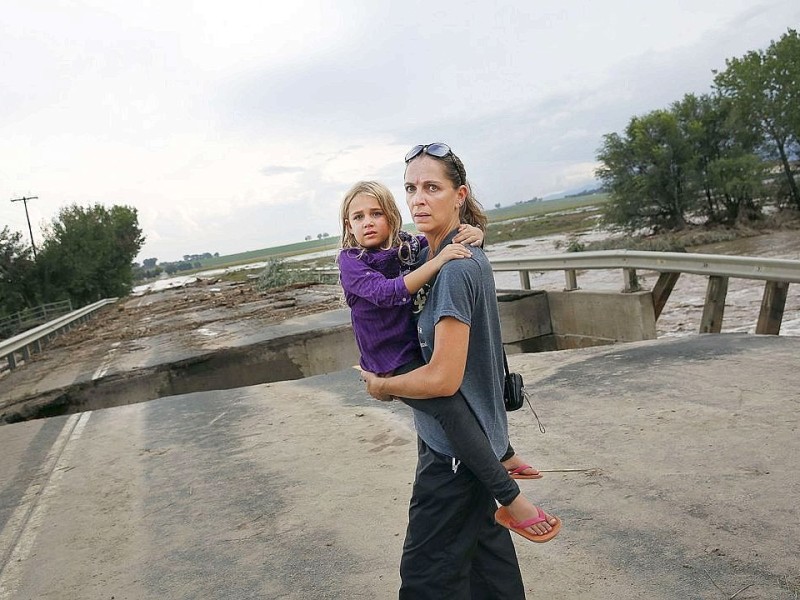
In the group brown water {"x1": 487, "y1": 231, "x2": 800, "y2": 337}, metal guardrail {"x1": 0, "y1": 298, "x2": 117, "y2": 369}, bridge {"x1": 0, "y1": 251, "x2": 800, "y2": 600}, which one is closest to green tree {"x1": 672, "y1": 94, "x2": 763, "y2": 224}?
brown water {"x1": 487, "y1": 231, "x2": 800, "y2": 337}

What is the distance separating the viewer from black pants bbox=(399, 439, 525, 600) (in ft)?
8.68

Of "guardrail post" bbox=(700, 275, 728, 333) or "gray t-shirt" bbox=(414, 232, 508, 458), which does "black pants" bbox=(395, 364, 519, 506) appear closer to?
"gray t-shirt" bbox=(414, 232, 508, 458)

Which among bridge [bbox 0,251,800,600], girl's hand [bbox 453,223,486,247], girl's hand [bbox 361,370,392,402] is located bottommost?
bridge [bbox 0,251,800,600]

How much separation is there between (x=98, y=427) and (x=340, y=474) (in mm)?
3862

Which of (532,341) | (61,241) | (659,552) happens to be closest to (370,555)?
(659,552)

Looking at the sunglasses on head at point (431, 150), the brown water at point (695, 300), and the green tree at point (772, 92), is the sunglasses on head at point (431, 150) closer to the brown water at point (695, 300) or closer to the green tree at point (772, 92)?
the brown water at point (695, 300)

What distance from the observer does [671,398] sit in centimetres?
577

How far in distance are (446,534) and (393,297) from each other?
85cm

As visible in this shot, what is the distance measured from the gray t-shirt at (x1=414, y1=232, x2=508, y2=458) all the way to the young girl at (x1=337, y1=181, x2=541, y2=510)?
0.16 feet

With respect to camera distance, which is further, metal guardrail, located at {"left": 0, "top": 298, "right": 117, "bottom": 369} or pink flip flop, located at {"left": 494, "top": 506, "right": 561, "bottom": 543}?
metal guardrail, located at {"left": 0, "top": 298, "right": 117, "bottom": 369}

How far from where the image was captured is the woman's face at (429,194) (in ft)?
8.83

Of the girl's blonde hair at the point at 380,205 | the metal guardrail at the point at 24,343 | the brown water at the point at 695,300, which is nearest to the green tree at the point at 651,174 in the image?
the brown water at the point at 695,300

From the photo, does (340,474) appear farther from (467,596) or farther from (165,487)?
(467,596)

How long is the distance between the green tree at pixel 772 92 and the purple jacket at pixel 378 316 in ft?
175
